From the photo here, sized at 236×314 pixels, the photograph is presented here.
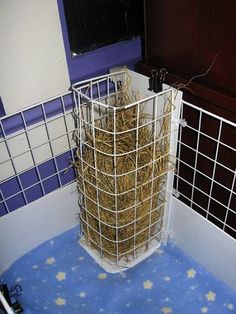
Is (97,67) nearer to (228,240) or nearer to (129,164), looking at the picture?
(129,164)

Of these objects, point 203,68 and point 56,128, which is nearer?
point 203,68

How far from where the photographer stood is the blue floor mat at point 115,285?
3.81 ft

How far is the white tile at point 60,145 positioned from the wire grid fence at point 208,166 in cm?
42

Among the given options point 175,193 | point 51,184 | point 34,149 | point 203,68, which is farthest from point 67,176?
point 203,68

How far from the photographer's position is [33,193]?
4.18 feet

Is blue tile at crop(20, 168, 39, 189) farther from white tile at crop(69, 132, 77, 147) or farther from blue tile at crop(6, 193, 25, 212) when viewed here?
white tile at crop(69, 132, 77, 147)

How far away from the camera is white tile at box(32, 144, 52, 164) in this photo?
3.93 ft

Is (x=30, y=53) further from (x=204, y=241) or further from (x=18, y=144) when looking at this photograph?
(x=204, y=241)

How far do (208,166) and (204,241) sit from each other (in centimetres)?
28

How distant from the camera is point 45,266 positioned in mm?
1293

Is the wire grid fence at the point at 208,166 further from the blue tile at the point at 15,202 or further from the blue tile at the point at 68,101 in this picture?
the blue tile at the point at 15,202

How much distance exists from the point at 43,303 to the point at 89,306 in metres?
0.16

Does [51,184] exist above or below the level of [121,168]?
below

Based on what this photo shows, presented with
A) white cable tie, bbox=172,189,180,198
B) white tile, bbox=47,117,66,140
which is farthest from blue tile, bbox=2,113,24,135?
white cable tie, bbox=172,189,180,198
